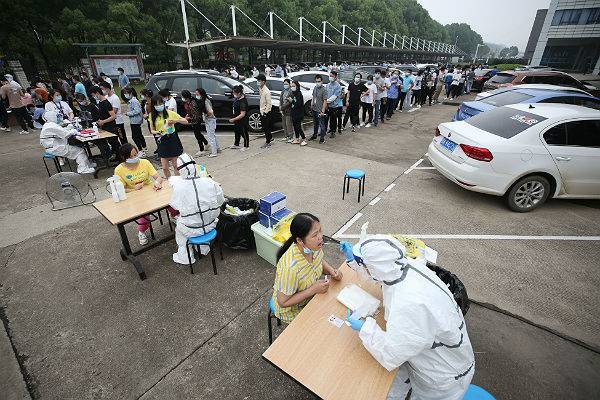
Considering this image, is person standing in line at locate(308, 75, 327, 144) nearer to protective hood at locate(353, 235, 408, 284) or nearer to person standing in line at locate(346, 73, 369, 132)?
person standing in line at locate(346, 73, 369, 132)

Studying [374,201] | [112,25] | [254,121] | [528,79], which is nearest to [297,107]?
[254,121]

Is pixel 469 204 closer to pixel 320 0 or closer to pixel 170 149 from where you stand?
pixel 170 149

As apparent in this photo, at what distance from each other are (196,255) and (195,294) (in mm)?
736

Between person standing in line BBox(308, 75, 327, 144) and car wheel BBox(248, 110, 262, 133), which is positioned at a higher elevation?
person standing in line BBox(308, 75, 327, 144)

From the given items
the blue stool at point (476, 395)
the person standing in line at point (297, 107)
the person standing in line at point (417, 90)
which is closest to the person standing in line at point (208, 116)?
the person standing in line at point (297, 107)

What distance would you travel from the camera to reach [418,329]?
168 cm

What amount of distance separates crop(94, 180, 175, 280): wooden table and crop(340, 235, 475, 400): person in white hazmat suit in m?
3.16

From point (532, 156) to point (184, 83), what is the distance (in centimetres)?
982

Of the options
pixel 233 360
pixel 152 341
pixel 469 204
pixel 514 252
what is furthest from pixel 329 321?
pixel 469 204

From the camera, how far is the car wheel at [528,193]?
16.9 feet

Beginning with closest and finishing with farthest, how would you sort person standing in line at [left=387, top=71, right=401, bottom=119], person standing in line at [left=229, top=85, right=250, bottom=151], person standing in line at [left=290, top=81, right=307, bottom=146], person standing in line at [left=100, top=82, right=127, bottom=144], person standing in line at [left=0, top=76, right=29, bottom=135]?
1. person standing in line at [left=100, top=82, right=127, bottom=144]
2. person standing in line at [left=229, top=85, right=250, bottom=151]
3. person standing in line at [left=290, top=81, right=307, bottom=146]
4. person standing in line at [left=0, top=76, right=29, bottom=135]
5. person standing in line at [left=387, top=71, right=401, bottom=119]

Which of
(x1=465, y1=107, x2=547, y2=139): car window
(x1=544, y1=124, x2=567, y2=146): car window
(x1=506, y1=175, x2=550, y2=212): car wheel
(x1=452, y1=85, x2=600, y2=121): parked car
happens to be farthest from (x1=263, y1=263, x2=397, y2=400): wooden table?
(x1=452, y1=85, x2=600, y2=121): parked car

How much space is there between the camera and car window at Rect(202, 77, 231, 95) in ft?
32.2

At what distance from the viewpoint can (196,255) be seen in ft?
14.1
